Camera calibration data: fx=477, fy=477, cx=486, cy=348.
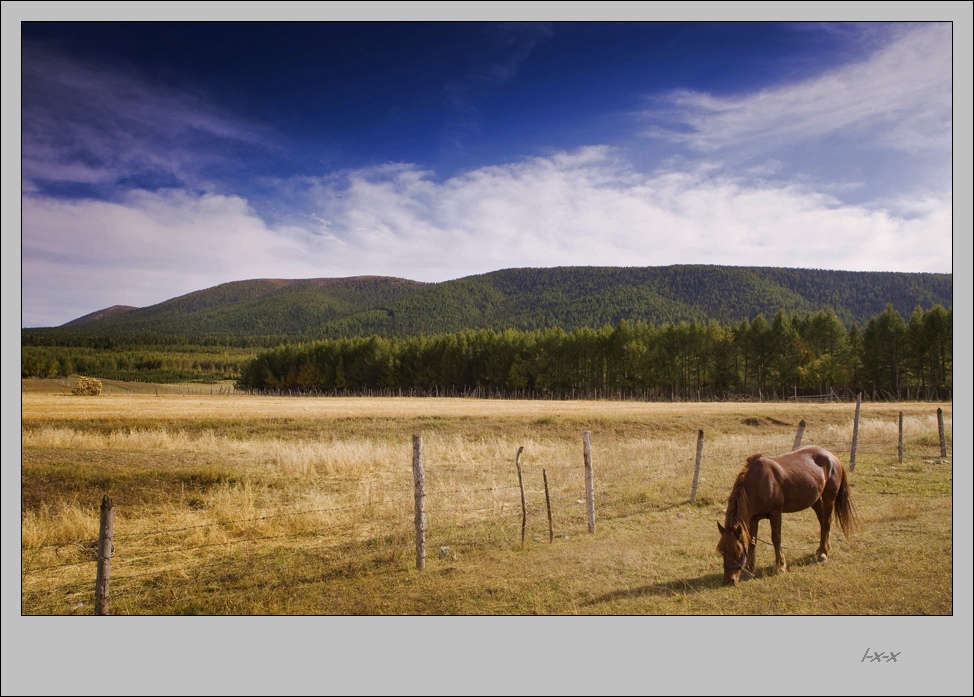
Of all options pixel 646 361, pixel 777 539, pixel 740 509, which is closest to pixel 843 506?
pixel 777 539

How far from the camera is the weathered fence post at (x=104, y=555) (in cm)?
532

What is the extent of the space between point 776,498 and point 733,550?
0.94 metres

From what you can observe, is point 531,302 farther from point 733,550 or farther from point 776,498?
point 733,550

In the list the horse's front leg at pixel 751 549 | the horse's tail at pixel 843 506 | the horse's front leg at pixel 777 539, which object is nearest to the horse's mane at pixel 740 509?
the horse's front leg at pixel 751 549

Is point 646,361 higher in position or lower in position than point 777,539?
higher

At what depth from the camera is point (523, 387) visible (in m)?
63.2

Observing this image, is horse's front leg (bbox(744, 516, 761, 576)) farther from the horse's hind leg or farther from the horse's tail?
the horse's tail

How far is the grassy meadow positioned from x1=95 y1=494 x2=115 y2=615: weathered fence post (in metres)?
0.61

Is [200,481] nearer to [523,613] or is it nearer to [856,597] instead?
[523,613]

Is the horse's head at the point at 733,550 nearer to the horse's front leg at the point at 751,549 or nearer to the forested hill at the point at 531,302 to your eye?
the horse's front leg at the point at 751,549

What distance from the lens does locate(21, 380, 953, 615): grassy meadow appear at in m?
5.97

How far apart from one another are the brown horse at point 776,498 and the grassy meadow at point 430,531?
1.09 feet

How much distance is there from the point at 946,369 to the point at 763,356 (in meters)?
44.1

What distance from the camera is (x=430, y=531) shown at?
861 cm
